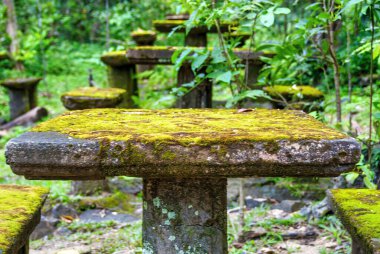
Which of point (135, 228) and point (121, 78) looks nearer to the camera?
point (135, 228)

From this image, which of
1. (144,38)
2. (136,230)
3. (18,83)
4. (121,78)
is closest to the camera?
(136,230)

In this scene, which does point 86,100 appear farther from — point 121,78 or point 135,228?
point 121,78

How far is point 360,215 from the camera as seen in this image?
224cm

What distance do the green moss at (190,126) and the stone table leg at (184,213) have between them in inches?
10.5

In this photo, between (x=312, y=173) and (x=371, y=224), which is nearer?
(x=312, y=173)

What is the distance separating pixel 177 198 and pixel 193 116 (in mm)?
346

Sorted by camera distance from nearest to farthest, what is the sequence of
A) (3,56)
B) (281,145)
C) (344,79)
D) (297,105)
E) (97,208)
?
(281,145), (297,105), (97,208), (344,79), (3,56)

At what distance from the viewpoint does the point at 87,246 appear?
3.92m

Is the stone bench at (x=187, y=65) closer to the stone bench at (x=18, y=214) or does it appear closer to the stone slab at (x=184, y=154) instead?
the stone bench at (x=18, y=214)

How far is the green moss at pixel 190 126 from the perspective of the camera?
1762mm

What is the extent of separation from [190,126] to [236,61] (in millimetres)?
1877

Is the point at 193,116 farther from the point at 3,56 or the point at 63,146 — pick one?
the point at 3,56

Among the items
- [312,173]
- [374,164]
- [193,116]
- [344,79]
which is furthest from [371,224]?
[344,79]

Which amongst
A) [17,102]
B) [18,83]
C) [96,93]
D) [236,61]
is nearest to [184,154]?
[236,61]
